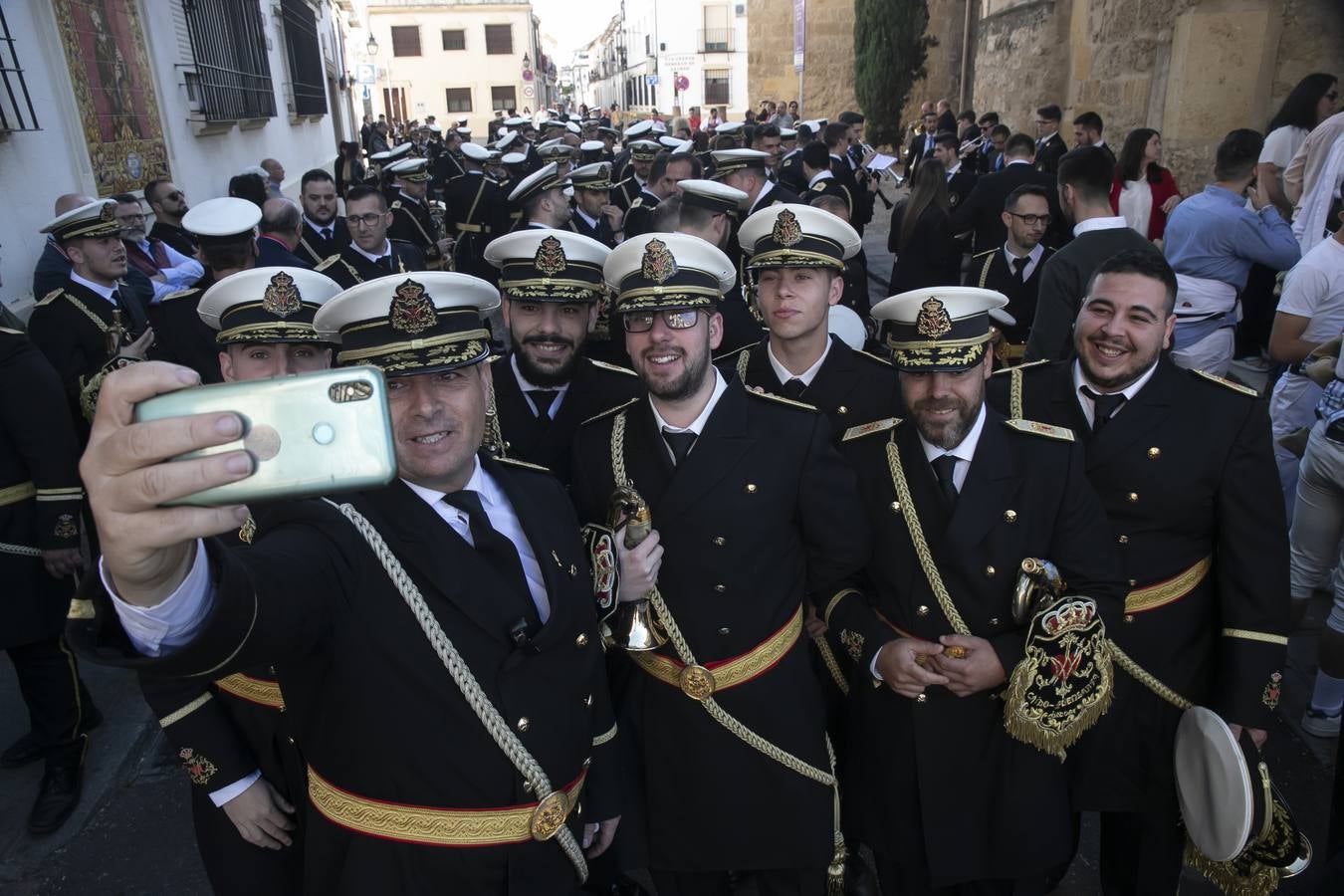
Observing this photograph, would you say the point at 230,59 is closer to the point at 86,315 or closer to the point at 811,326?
the point at 86,315

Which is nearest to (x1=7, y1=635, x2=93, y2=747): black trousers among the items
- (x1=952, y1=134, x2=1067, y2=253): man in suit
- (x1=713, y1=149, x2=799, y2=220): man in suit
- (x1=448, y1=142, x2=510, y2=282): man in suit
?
(x1=713, y1=149, x2=799, y2=220): man in suit

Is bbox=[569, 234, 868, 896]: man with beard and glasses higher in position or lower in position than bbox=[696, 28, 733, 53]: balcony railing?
lower

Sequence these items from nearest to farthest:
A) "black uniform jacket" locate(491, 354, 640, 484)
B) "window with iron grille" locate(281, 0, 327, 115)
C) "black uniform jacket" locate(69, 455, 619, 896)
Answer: "black uniform jacket" locate(69, 455, 619, 896) < "black uniform jacket" locate(491, 354, 640, 484) < "window with iron grille" locate(281, 0, 327, 115)

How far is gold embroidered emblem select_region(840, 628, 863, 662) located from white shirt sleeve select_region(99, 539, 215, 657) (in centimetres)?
197

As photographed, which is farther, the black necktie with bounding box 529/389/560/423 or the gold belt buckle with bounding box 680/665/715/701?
the black necktie with bounding box 529/389/560/423

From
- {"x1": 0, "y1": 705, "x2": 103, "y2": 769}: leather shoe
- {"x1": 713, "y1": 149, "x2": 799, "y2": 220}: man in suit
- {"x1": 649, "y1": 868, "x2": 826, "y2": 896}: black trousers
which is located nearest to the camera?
{"x1": 649, "y1": 868, "x2": 826, "y2": 896}: black trousers

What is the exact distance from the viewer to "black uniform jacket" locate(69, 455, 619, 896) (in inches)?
72.2

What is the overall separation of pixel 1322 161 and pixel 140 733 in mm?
9067

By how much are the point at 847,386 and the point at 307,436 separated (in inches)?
113

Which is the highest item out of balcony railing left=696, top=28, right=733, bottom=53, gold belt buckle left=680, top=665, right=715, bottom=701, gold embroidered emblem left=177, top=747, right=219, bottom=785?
balcony railing left=696, top=28, right=733, bottom=53

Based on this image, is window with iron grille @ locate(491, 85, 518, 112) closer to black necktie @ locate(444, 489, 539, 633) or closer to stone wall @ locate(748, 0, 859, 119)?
stone wall @ locate(748, 0, 859, 119)

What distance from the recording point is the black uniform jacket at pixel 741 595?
2.69m

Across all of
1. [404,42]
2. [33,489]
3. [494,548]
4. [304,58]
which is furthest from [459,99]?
[494,548]

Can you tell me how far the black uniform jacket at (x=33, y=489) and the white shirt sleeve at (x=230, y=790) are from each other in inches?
72.0
